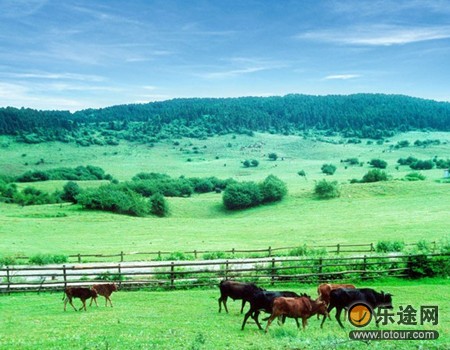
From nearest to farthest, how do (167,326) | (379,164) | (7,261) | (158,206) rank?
(167,326) → (7,261) → (158,206) → (379,164)

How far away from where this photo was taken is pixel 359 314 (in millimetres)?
17953

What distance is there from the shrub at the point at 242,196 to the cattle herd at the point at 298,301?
6719 cm

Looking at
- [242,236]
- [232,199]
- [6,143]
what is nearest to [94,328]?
[242,236]

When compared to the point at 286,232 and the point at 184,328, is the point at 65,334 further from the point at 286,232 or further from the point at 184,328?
the point at 286,232

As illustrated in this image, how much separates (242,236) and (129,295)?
33791 mm

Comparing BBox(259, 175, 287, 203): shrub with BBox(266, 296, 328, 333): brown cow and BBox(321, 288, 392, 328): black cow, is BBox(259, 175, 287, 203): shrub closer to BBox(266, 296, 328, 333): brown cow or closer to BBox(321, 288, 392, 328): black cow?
BBox(321, 288, 392, 328): black cow

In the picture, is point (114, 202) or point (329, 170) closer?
point (114, 202)

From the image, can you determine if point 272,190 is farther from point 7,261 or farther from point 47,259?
point 7,261

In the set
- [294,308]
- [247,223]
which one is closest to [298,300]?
[294,308]

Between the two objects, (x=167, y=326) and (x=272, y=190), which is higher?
(x=167, y=326)

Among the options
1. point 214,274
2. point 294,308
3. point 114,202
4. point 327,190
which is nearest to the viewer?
point 294,308

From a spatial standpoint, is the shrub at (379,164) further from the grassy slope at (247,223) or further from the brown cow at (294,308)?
the brown cow at (294,308)

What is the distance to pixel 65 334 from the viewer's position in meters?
16.1

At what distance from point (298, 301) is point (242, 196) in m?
70.4
